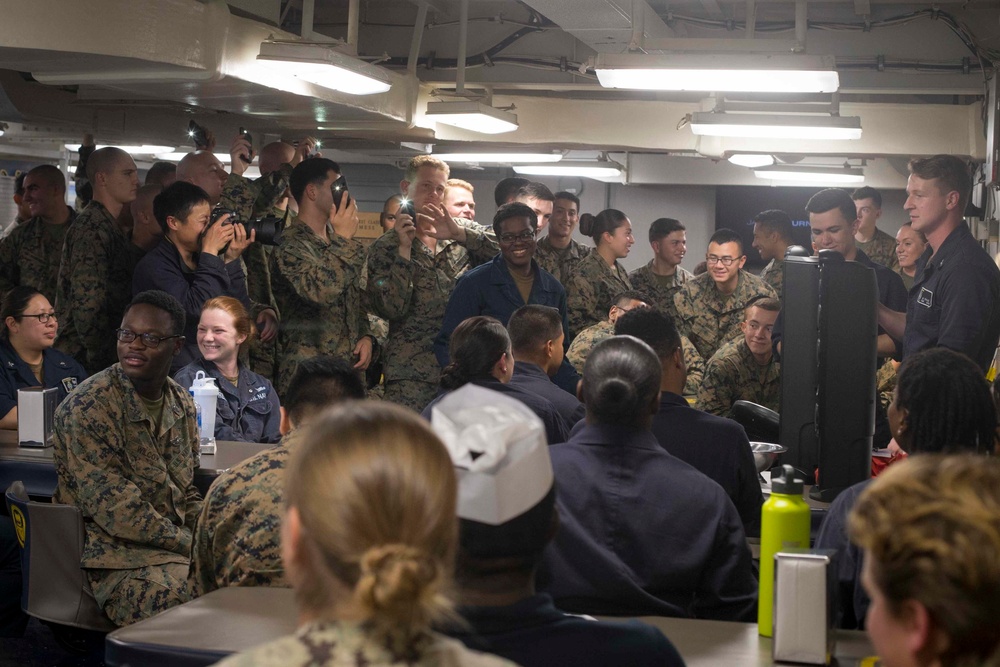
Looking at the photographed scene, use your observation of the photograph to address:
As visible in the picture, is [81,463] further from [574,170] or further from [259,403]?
[574,170]

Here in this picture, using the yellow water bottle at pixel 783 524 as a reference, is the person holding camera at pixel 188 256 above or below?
above

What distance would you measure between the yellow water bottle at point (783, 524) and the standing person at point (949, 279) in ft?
6.51

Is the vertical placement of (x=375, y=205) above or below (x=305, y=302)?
above

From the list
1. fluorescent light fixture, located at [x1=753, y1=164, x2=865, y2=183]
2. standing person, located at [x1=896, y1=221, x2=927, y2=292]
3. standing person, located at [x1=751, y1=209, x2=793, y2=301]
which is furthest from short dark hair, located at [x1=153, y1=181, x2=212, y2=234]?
fluorescent light fixture, located at [x1=753, y1=164, x2=865, y2=183]

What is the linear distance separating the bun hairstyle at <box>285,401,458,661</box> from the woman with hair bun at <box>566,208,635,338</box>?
512 cm

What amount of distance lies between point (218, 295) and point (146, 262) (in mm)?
324

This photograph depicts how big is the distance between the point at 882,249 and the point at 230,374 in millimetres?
5258

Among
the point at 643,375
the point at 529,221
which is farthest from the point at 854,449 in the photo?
the point at 529,221

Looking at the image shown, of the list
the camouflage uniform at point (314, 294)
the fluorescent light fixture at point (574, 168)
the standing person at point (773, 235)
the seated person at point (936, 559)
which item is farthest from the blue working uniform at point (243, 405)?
the fluorescent light fixture at point (574, 168)

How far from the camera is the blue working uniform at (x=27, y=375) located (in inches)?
167

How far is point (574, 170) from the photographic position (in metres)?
9.73

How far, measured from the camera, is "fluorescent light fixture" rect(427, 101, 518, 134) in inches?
218

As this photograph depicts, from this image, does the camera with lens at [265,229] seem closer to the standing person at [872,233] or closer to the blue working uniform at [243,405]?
the blue working uniform at [243,405]

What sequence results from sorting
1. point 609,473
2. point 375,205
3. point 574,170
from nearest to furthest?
point 609,473 < point 574,170 < point 375,205
